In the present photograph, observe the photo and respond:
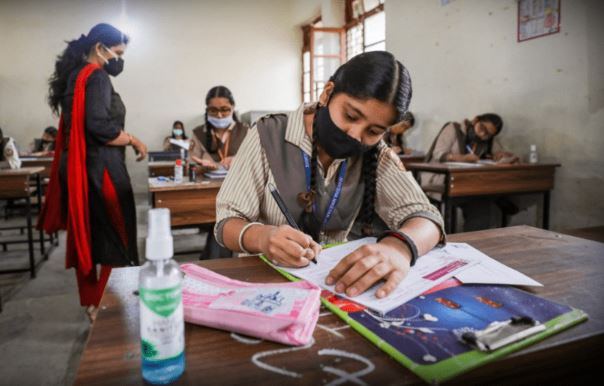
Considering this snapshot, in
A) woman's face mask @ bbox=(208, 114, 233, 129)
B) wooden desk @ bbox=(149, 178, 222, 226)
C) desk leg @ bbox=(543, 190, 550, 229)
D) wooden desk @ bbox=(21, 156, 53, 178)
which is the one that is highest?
woman's face mask @ bbox=(208, 114, 233, 129)

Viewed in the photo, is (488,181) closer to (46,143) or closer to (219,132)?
(219,132)

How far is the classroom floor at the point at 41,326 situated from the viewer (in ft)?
6.05

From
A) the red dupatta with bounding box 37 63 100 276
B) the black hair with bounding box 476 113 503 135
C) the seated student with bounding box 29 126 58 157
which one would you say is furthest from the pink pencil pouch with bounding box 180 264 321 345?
the seated student with bounding box 29 126 58 157

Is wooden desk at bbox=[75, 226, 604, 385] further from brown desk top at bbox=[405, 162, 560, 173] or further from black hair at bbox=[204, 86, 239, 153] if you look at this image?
black hair at bbox=[204, 86, 239, 153]

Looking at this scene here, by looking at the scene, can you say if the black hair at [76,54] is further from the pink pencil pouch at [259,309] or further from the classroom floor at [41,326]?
the pink pencil pouch at [259,309]

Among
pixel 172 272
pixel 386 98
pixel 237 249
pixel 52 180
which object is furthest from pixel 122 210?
pixel 172 272

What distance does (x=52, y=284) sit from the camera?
119 inches

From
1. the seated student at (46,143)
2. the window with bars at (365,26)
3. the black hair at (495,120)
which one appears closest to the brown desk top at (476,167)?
the black hair at (495,120)

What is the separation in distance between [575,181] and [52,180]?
3.73 metres

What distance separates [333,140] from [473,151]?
3.18 m

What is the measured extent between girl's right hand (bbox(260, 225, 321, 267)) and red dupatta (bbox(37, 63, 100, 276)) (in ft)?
5.36

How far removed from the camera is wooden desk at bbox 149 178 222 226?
8.17ft

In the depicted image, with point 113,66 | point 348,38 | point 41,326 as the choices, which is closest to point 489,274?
point 113,66

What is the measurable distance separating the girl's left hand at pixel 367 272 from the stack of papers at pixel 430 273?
12 mm
